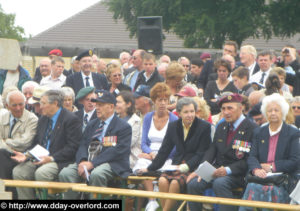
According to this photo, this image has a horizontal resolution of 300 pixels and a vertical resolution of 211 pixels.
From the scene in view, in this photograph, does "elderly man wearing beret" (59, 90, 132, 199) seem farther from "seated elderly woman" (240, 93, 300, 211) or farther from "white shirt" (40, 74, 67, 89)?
"white shirt" (40, 74, 67, 89)

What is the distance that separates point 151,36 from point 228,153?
676 centimetres

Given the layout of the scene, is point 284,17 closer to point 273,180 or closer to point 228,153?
point 228,153

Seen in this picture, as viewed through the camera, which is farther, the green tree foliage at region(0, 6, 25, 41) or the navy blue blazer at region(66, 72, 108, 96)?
the green tree foliage at region(0, 6, 25, 41)

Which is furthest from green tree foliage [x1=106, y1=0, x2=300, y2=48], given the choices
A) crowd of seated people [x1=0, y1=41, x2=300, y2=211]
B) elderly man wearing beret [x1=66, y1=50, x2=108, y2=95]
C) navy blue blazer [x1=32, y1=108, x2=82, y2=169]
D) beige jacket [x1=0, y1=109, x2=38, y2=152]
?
navy blue blazer [x1=32, y1=108, x2=82, y2=169]

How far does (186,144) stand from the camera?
8641mm

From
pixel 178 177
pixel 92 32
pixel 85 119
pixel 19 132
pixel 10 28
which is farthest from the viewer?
pixel 10 28

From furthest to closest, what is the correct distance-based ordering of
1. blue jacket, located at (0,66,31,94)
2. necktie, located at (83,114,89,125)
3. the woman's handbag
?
1. blue jacket, located at (0,66,31,94)
2. necktie, located at (83,114,89,125)
3. the woman's handbag

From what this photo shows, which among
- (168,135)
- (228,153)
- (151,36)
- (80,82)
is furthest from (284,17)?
(228,153)

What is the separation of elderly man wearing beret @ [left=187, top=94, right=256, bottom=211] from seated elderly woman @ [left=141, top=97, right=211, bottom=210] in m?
0.16

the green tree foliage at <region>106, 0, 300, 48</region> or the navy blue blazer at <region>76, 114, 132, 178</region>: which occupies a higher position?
the green tree foliage at <region>106, 0, 300, 48</region>

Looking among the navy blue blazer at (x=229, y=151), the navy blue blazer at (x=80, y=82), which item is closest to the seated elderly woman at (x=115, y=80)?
the navy blue blazer at (x=80, y=82)

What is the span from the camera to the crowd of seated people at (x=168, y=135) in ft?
26.0

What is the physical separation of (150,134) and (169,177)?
3.19 ft

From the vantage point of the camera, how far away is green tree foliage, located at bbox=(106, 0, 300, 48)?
92.0ft
